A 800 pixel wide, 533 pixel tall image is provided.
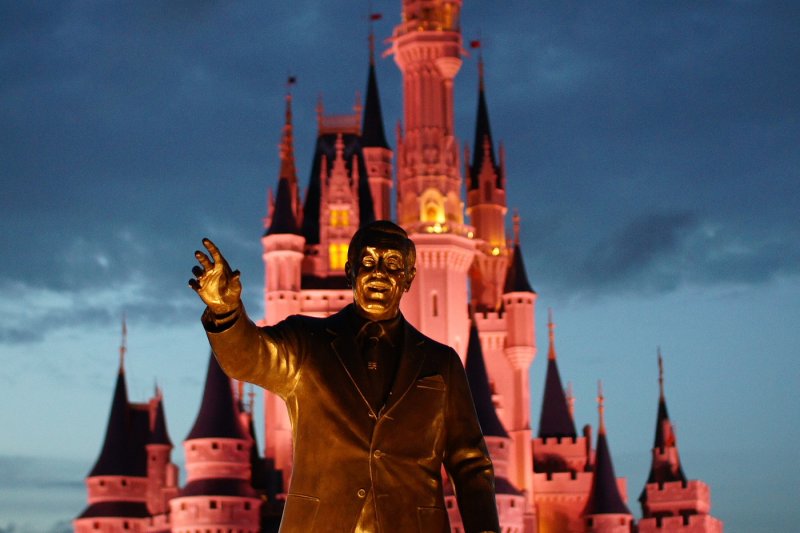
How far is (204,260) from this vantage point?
7.09m

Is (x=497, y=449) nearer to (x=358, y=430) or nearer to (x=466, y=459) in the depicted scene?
(x=466, y=459)

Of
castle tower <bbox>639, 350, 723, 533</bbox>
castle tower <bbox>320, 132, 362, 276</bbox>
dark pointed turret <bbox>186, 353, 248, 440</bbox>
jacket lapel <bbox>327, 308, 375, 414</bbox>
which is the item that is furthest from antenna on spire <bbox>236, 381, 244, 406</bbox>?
Answer: jacket lapel <bbox>327, 308, 375, 414</bbox>

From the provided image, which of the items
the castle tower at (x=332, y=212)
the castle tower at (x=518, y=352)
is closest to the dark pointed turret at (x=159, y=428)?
the castle tower at (x=332, y=212)

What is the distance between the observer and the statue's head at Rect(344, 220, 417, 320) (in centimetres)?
782

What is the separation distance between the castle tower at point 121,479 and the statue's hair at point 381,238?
163ft

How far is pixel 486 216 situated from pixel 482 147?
341cm

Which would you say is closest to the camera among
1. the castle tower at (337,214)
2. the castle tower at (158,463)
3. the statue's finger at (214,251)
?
the statue's finger at (214,251)

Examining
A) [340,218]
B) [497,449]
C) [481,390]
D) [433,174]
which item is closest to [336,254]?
[340,218]

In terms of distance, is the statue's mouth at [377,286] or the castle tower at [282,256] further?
the castle tower at [282,256]

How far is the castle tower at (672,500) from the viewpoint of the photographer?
57156 millimetres

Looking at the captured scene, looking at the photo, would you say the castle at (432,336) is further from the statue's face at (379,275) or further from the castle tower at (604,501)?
the statue's face at (379,275)

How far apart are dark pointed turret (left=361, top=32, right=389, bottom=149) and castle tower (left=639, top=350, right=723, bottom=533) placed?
57.4 ft

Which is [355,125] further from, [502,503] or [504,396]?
[502,503]

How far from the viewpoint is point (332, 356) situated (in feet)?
25.7
